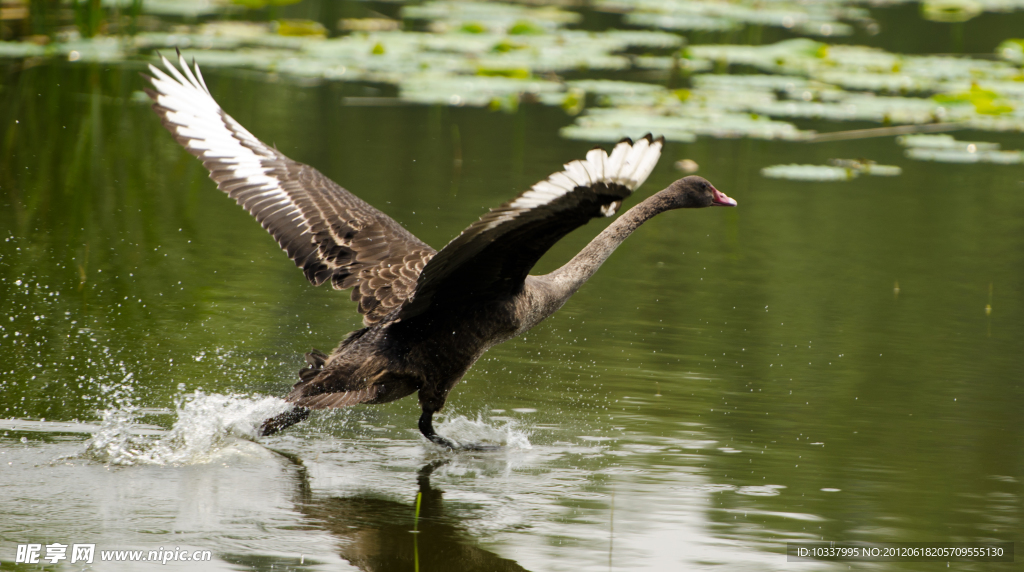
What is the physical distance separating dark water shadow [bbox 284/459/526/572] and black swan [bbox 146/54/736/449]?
0.62m

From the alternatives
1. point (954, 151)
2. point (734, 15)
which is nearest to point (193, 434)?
point (954, 151)

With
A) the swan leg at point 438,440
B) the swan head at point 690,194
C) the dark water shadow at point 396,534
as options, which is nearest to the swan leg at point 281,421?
the dark water shadow at point 396,534

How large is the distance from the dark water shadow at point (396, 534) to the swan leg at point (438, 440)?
65cm

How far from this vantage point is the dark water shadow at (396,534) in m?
4.56

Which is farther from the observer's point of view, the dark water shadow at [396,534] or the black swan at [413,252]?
the black swan at [413,252]

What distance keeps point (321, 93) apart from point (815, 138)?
19.0ft

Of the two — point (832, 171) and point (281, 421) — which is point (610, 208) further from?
point (832, 171)

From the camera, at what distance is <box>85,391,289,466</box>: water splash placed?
5.46 metres

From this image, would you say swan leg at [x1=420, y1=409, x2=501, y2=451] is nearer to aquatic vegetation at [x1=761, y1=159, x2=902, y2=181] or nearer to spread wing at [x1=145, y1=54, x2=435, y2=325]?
spread wing at [x1=145, y1=54, x2=435, y2=325]

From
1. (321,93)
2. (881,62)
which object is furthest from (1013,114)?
(321,93)

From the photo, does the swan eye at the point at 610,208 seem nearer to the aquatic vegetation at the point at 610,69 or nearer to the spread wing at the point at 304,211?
the spread wing at the point at 304,211

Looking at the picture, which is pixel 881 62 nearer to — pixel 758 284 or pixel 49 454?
pixel 758 284

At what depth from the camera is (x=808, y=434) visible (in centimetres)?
622

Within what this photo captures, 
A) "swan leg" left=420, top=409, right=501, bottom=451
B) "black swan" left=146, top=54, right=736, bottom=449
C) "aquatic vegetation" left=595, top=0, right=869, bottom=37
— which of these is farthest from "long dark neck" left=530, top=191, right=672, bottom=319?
"aquatic vegetation" left=595, top=0, right=869, bottom=37
